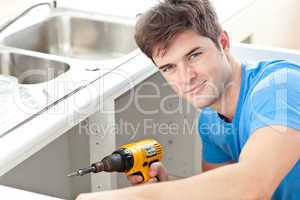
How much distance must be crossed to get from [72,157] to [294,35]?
6.35ft

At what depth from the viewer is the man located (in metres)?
1.37

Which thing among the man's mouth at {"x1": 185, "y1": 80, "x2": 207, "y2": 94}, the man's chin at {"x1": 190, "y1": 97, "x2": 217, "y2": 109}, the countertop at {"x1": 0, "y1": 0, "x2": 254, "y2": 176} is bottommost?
the countertop at {"x1": 0, "y1": 0, "x2": 254, "y2": 176}

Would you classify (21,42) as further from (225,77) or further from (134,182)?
(225,77)

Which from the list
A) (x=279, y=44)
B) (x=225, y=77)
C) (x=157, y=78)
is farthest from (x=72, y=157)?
(x=279, y=44)

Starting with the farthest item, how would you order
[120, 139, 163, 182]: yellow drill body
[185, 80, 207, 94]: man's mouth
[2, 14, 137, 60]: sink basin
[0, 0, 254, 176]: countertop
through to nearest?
1. [2, 14, 137, 60]: sink basin
2. [120, 139, 163, 182]: yellow drill body
3. [185, 80, 207, 94]: man's mouth
4. [0, 0, 254, 176]: countertop

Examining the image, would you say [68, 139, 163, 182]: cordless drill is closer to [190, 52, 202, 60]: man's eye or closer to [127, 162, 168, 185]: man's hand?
[127, 162, 168, 185]: man's hand

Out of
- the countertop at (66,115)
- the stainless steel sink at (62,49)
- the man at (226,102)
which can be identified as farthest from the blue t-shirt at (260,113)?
the stainless steel sink at (62,49)

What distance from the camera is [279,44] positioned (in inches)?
140

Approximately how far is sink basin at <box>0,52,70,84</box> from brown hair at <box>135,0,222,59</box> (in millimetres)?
513

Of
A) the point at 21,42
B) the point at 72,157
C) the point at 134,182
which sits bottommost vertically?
the point at 72,157

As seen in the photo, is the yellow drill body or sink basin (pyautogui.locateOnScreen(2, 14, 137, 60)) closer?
the yellow drill body

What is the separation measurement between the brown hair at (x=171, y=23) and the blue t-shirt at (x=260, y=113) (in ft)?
0.49

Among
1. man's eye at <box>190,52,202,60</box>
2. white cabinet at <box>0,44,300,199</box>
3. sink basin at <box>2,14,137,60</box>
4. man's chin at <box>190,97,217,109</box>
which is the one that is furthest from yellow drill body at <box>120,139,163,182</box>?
sink basin at <box>2,14,137,60</box>

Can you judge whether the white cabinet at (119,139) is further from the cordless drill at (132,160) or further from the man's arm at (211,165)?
the man's arm at (211,165)
